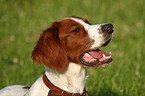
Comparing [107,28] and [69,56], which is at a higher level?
[107,28]

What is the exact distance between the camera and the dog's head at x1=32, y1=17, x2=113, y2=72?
301 centimetres

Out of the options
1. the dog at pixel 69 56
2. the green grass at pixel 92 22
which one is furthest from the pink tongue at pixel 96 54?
the green grass at pixel 92 22

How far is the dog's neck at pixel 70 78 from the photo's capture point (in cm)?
301

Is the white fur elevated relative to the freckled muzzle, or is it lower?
elevated

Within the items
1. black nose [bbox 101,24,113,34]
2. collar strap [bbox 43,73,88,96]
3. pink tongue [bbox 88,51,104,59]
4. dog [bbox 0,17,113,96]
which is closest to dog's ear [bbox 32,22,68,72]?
dog [bbox 0,17,113,96]

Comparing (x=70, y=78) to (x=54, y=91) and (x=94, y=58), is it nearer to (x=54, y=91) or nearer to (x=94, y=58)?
(x=54, y=91)

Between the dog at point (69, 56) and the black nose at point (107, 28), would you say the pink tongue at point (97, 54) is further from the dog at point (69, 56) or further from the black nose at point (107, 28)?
the black nose at point (107, 28)

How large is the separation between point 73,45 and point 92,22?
1913 millimetres

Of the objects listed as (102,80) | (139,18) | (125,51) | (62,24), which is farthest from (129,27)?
(62,24)

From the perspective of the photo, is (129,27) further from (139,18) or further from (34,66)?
(34,66)

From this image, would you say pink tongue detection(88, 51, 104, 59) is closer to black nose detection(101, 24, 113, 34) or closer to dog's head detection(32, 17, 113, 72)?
dog's head detection(32, 17, 113, 72)

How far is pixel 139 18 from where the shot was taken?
26.1 ft

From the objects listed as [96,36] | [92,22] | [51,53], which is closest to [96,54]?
[96,36]

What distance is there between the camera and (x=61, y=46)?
3090mm
